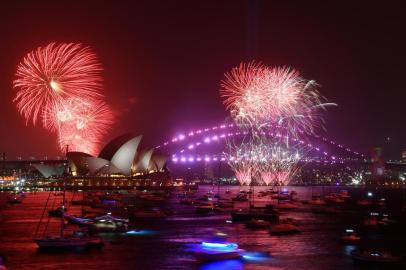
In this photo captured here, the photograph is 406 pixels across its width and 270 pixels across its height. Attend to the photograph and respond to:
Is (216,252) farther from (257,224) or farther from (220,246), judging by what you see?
(257,224)

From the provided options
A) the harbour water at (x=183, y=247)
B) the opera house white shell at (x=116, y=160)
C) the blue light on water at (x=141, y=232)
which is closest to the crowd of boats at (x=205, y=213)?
the blue light on water at (x=141, y=232)

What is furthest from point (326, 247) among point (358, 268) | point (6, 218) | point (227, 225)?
point (6, 218)

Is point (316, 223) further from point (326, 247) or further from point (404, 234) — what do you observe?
point (326, 247)

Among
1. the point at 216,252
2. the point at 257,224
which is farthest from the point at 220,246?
the point at 257,224

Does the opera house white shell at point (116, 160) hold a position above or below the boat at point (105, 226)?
above

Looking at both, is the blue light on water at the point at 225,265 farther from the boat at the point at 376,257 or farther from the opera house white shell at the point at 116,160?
the opera house white shell at the point at 116,160
